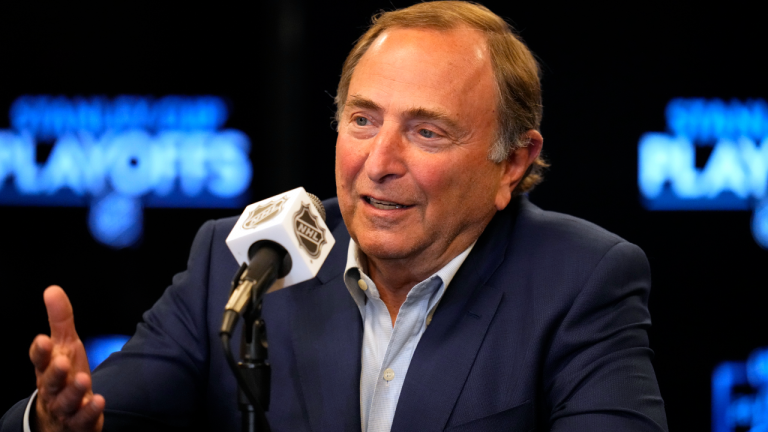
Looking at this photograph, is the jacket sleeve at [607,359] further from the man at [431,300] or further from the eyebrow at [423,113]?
the eyebrow at [423,113]

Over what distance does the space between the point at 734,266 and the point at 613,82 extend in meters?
1.08

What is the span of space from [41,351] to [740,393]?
324 centimetres

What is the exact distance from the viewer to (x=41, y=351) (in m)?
1.49

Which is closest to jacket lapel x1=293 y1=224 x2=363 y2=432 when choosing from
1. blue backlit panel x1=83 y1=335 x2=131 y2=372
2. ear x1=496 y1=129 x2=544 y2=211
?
Result: ear x1=496 y1=129 x2=544 y2=211

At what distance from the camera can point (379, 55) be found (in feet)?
6.52

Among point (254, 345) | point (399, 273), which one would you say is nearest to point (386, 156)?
point (399, 273)

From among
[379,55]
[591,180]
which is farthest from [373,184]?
[591,180]

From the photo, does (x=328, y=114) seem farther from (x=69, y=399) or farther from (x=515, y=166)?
(x=69, y=399)

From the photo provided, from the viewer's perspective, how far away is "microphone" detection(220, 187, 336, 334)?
1.32 metres

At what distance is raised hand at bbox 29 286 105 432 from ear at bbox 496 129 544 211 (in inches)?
46.5

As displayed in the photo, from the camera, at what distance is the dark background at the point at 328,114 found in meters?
3.49

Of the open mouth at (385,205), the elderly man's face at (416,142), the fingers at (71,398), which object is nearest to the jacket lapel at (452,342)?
the elderly man's face at (416,142)

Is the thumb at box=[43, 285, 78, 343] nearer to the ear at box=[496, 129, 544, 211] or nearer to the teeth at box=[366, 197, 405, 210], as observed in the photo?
the teeth at box=[366, 197, 405, 210]

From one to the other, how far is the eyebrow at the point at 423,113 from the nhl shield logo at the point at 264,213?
515 mm
